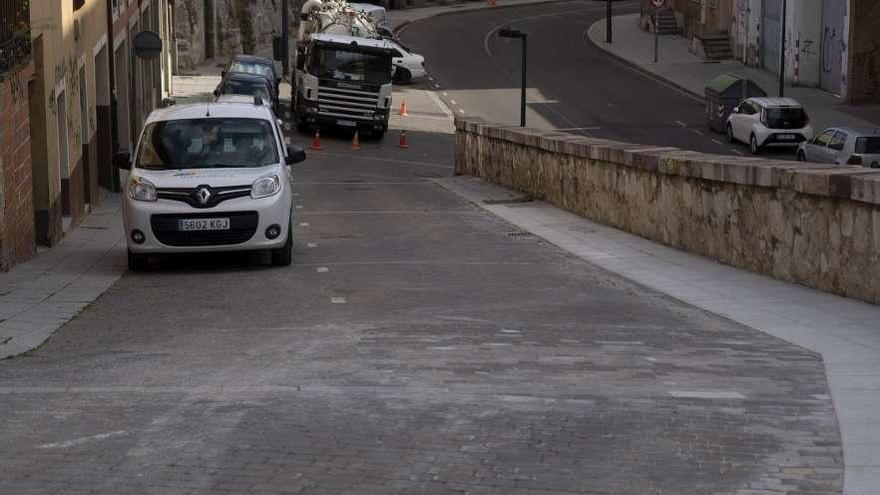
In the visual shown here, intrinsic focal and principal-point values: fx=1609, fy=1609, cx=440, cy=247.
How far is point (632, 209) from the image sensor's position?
21453 mm

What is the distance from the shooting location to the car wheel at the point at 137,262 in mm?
17672

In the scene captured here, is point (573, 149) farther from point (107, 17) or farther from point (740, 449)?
point (740, 449)

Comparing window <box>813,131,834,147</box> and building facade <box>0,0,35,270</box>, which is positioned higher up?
building facade <box>0,0,35,270</box>

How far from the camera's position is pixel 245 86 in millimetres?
43406

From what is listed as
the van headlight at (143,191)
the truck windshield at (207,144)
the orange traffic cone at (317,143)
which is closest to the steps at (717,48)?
the orange traffic cone at (317,143)

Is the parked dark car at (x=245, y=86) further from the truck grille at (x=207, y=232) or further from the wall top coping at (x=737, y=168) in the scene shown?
the truck grille at (x=207, y=232)

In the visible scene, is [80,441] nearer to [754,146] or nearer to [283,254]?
[283,254]

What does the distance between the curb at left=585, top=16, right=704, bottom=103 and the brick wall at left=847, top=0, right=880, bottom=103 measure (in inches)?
241

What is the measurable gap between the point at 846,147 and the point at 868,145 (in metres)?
0.52

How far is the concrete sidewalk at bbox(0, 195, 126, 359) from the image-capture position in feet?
43.2

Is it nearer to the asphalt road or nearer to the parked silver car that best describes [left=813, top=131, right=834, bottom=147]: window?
the parked silver car

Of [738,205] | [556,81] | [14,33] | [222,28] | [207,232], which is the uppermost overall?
[14,33]

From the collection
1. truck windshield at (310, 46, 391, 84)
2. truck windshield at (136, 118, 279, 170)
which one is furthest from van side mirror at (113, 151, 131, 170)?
truck windshield at (310, 46, 391, 84)

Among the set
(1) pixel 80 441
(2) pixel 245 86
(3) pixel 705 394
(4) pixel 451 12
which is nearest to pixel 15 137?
(1) pixel 80 441
